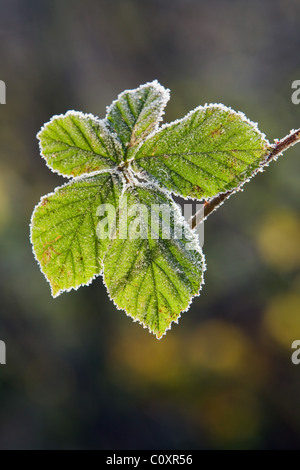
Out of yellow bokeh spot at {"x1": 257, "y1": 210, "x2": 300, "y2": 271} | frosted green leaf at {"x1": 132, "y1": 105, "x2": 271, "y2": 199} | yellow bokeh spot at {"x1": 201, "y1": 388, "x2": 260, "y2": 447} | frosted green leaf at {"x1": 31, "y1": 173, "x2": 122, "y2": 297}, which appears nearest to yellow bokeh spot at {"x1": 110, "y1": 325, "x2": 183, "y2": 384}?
yellow bokeh spot at {"x1": 201, "y1": 388, "x2": 260, "y2": 447}

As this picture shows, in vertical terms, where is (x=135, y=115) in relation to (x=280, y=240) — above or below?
below

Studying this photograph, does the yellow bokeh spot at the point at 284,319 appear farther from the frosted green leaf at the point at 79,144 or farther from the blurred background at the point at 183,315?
the frosted green leaf at the point at 79,144

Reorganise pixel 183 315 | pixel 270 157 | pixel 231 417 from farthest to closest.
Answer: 1. pixel 231 417
2. pixel 183 315
3. pixel 270 157

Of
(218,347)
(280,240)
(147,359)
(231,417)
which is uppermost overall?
(280,240)

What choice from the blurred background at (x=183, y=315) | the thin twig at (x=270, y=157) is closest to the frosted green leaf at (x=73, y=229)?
the thin twig at (x=270, y=157)

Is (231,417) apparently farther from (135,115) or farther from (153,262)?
(135,115)

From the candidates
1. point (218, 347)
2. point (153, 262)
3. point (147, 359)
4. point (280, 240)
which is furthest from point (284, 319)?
point (153, 262)

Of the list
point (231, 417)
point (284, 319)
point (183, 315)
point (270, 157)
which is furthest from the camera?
point (231, 417)
